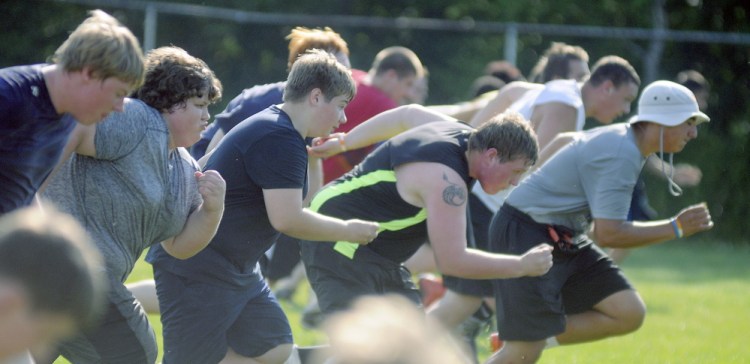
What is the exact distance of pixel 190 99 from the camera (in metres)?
4.14

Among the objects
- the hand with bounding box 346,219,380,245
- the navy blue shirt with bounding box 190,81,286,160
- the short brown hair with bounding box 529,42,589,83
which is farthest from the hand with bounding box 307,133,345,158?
the short brown hair with bounding box 529,42,589,83

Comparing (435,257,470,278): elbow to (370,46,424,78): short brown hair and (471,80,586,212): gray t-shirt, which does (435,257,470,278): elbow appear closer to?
(471,80,586,212): gray t-shirt

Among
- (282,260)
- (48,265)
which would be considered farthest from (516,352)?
(48,265)

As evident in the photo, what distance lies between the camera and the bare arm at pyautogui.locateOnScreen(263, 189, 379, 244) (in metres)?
4.45

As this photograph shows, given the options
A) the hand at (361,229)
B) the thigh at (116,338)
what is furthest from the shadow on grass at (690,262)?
the thigh at (116,338)

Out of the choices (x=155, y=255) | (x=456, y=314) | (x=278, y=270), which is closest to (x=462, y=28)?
(x=278, y=270)

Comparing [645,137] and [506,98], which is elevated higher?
[645,137]

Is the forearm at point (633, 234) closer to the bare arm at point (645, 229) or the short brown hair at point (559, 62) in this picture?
the bare arm at point (645, 229)

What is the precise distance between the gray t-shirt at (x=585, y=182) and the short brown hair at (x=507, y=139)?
91cm

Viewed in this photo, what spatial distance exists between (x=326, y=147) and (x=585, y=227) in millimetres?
1400

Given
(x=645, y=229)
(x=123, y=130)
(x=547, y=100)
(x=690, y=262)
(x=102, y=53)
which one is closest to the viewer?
(x=102, y=53)

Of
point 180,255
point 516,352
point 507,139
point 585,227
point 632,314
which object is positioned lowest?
point 516,352

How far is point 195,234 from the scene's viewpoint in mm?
4184

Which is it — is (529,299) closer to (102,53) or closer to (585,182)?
(585,182)
